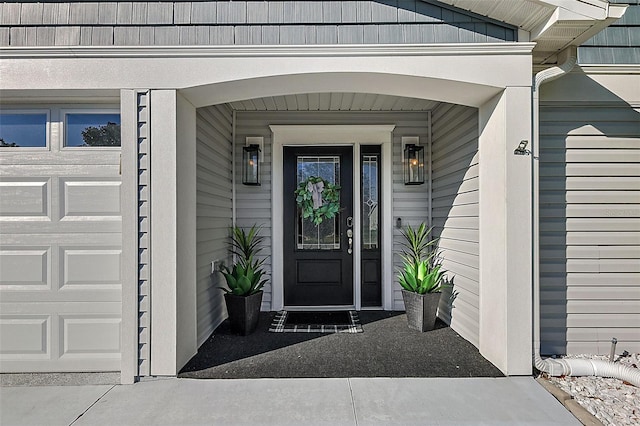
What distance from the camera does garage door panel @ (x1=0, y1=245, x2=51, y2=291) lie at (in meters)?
2.64

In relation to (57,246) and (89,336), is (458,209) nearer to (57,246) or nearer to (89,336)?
(89,336)

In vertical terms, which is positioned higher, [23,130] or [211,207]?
[23,130]

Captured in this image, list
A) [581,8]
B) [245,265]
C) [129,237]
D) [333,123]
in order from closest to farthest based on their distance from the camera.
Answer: [581,8], [129,237], [245,265], [333,123]

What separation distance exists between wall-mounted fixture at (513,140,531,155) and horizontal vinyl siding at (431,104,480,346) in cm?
49

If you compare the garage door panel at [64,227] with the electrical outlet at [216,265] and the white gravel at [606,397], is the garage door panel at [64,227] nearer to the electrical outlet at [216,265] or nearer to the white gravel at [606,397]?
the electrical outlet at [216,265]

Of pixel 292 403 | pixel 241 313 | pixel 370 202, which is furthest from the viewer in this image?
pixel 370 202

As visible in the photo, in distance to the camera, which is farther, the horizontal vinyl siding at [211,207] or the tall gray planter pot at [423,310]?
the tall gray planter pot at [423,310]

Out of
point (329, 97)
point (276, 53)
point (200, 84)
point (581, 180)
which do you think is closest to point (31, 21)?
point (200, 84)

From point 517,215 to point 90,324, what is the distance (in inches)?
128

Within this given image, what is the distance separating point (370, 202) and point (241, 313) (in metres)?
1.98

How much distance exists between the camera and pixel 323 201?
4320 mm

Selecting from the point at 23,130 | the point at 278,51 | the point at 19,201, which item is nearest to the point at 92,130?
the point at 23,130

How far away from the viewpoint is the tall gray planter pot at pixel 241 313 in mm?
3357

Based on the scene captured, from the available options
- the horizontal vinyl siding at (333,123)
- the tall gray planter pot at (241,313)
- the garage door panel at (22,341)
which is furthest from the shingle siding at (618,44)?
the garage door panel at (22,341)
